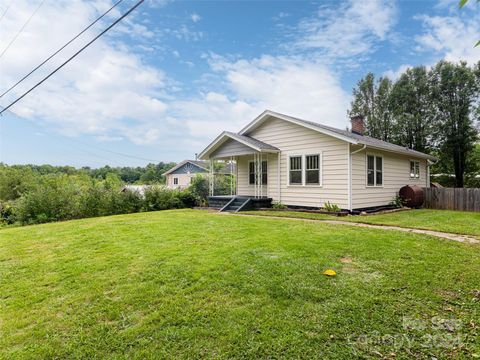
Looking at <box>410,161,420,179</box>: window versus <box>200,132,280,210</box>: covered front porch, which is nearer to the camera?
<box>200,132,280,210</box>: covered front porch

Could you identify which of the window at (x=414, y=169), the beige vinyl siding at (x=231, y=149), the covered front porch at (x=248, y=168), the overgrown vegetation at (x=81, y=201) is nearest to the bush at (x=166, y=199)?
the overgrown vegetation at (x=81, y=201)

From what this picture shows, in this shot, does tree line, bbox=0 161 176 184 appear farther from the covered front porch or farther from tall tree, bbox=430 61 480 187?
tall tree, bbox=430 61 480 187

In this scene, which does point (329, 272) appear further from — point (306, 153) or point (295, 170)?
point (295, 170)

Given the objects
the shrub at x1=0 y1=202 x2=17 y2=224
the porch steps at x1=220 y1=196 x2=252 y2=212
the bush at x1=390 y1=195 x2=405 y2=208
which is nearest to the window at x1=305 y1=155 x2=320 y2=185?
the porch steps at x1=220 y1=196 x2=252 y2=212

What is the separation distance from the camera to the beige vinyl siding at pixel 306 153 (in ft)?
35.0

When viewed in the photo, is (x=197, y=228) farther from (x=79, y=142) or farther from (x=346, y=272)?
(x=79, y=142)

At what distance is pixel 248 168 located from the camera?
47.6 feet

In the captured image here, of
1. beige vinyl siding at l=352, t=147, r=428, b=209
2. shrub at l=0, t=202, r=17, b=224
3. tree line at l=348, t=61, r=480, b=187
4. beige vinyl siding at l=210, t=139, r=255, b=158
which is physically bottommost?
shrub at l=0, t=202, r=17, b=224

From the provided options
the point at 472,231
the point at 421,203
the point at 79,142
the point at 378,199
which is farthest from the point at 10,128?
the point at 79,142

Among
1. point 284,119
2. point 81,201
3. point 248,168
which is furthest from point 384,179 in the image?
point 81,201

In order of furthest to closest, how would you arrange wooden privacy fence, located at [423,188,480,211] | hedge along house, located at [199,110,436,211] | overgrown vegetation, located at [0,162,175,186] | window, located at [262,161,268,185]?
overgrown vegetation, located at [0,162,175,186] < window, located at [262,161,268,185] < wooden privacy fence, located at [423,188,480,211] < hedge along house, located at [199,110,436,211]

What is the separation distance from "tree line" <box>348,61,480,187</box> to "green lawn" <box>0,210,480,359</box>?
68.5 ft

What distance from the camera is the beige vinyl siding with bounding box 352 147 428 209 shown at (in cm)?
1076

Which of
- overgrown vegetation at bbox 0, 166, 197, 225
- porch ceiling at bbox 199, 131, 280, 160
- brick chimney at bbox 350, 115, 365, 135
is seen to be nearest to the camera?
overgrown vegetation at bbox 0, 166, 197, 225
